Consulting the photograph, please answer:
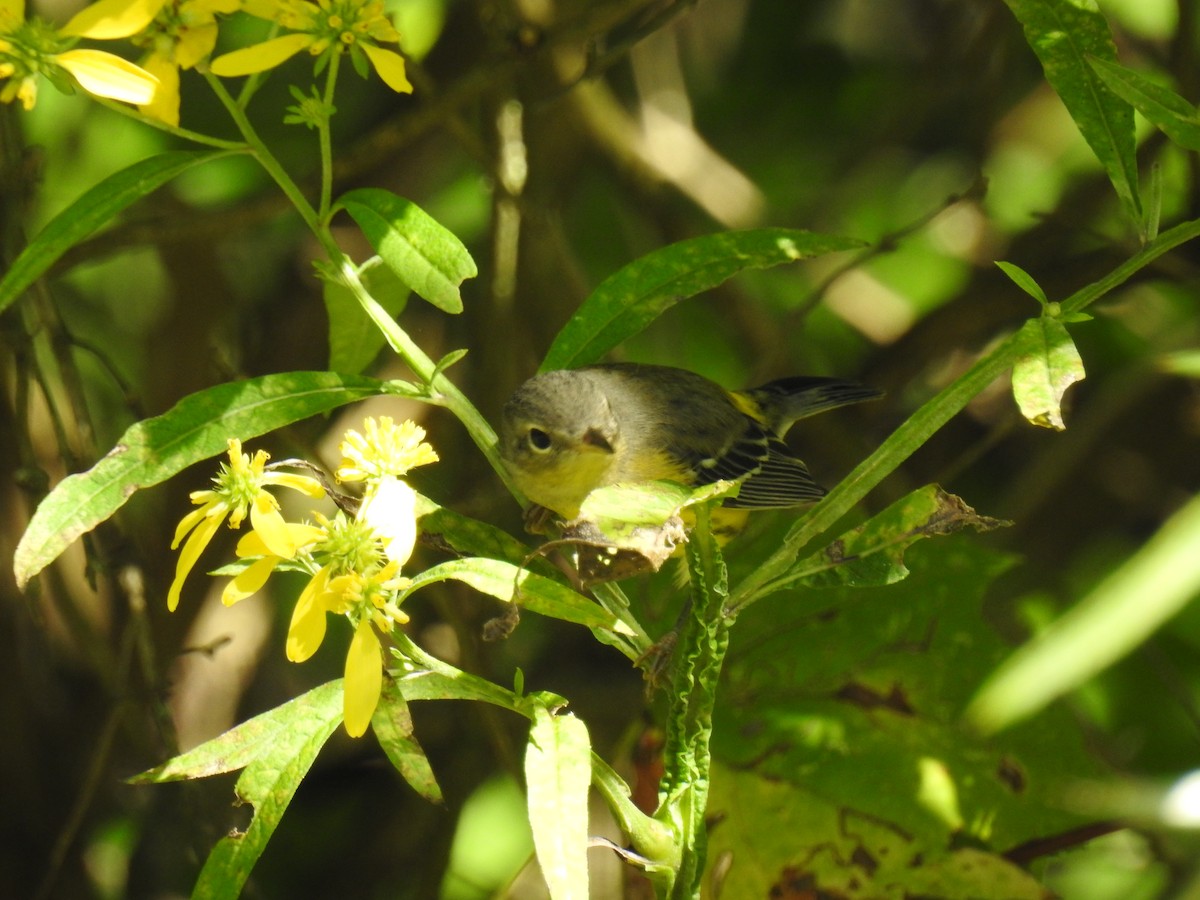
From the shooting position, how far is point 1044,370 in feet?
4.24

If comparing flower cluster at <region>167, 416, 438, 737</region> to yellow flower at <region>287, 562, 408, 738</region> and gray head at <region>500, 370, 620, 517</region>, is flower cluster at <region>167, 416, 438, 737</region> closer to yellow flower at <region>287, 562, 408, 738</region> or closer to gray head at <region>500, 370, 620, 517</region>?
yellow flower at <region>287, 562, 408, 738</region>

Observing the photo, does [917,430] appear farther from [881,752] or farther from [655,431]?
[655,431]

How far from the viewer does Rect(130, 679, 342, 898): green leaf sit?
137cm

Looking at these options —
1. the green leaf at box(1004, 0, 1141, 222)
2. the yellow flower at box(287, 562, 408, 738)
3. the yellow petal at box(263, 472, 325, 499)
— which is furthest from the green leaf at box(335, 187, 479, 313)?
the green leaf at box(1004, 0, 1141, 222)

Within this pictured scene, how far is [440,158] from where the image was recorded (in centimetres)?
362

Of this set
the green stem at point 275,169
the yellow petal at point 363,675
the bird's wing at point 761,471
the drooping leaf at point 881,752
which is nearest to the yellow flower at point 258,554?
the yellow petal at point 363,675

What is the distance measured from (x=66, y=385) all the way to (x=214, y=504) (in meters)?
1.11

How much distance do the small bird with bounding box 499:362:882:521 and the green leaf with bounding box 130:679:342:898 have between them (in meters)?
1.01

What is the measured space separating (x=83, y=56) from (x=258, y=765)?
0.79m

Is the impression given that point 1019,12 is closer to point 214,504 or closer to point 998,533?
point 214,504

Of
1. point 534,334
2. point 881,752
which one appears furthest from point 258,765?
point 534,334

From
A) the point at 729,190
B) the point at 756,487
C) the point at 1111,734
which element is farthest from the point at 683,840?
the point at 729,190

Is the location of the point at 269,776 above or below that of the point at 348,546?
below

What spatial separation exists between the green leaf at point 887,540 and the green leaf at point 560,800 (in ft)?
1.04
